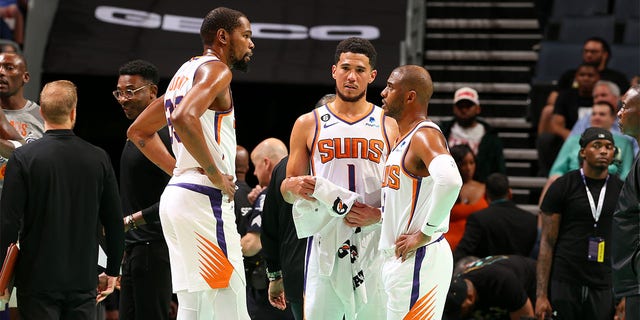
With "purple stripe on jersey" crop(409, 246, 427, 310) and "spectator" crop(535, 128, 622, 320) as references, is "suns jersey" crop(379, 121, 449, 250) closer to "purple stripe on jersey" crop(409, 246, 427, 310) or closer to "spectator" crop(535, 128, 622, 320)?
"purple stripe on jersey" crop(409, 246, 427, 310)

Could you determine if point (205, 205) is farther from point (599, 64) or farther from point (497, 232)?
point (599, 64)

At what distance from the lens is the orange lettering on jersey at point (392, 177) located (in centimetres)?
530

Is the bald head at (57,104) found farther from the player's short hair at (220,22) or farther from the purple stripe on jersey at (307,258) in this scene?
the purple stripe on jersey at (307,258)

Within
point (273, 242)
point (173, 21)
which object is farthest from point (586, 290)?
point (173, 21)

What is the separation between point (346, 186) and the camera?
19.2 ft

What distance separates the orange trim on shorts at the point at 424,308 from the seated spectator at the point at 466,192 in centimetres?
430

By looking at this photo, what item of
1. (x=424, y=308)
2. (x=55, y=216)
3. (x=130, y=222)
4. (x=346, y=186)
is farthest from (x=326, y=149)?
(x=55, y=216)

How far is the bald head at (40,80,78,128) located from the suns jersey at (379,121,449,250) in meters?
1.71

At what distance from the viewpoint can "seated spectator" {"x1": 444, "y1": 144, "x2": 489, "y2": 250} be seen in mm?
9539

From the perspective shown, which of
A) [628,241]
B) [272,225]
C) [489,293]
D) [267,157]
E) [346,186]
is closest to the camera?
[628,241]

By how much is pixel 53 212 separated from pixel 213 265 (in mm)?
880

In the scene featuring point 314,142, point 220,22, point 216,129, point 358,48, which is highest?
point 220,22

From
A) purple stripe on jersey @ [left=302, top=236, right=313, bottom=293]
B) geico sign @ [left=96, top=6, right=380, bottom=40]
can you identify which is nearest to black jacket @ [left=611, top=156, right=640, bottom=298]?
purple stripe on jersey @ [left=302, top=236, right=313, bottom=293]

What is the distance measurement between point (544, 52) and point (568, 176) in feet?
15.6
